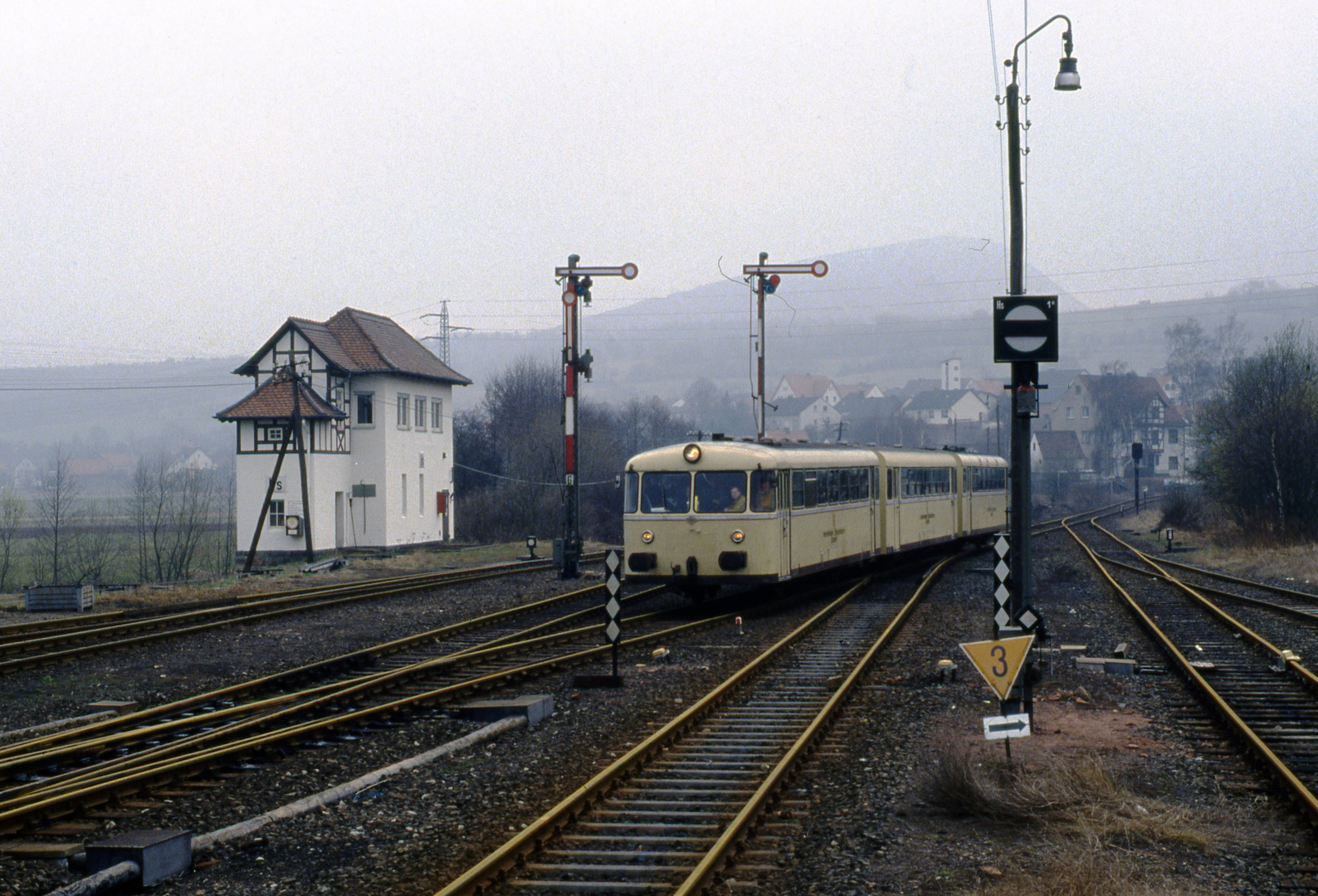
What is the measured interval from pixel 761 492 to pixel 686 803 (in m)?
11.8

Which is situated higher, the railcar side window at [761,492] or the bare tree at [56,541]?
the railcar side window at [761,492]

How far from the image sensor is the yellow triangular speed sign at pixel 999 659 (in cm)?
984


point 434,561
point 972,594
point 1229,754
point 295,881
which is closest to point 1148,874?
point 1229,754

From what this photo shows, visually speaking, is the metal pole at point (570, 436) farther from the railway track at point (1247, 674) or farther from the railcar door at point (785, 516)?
the railway track at point (1247, 674)

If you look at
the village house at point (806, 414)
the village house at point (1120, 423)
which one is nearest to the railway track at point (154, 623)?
the village house at point (1120, 423)

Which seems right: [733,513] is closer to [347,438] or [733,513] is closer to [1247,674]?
[1247,674]

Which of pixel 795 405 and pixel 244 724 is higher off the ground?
pixel 795 405

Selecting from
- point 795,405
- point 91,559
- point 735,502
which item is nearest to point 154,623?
point 735,502

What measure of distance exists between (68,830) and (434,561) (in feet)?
96.3

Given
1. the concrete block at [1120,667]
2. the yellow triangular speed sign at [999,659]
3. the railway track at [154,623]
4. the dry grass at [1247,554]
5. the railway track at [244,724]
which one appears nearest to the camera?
the railway track at [244,724]

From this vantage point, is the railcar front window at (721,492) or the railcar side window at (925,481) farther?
the railcar side window at (925,481)

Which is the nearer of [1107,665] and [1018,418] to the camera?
[1018,418]

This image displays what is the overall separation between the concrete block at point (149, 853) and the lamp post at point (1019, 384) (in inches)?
310

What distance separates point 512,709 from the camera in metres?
11.6
